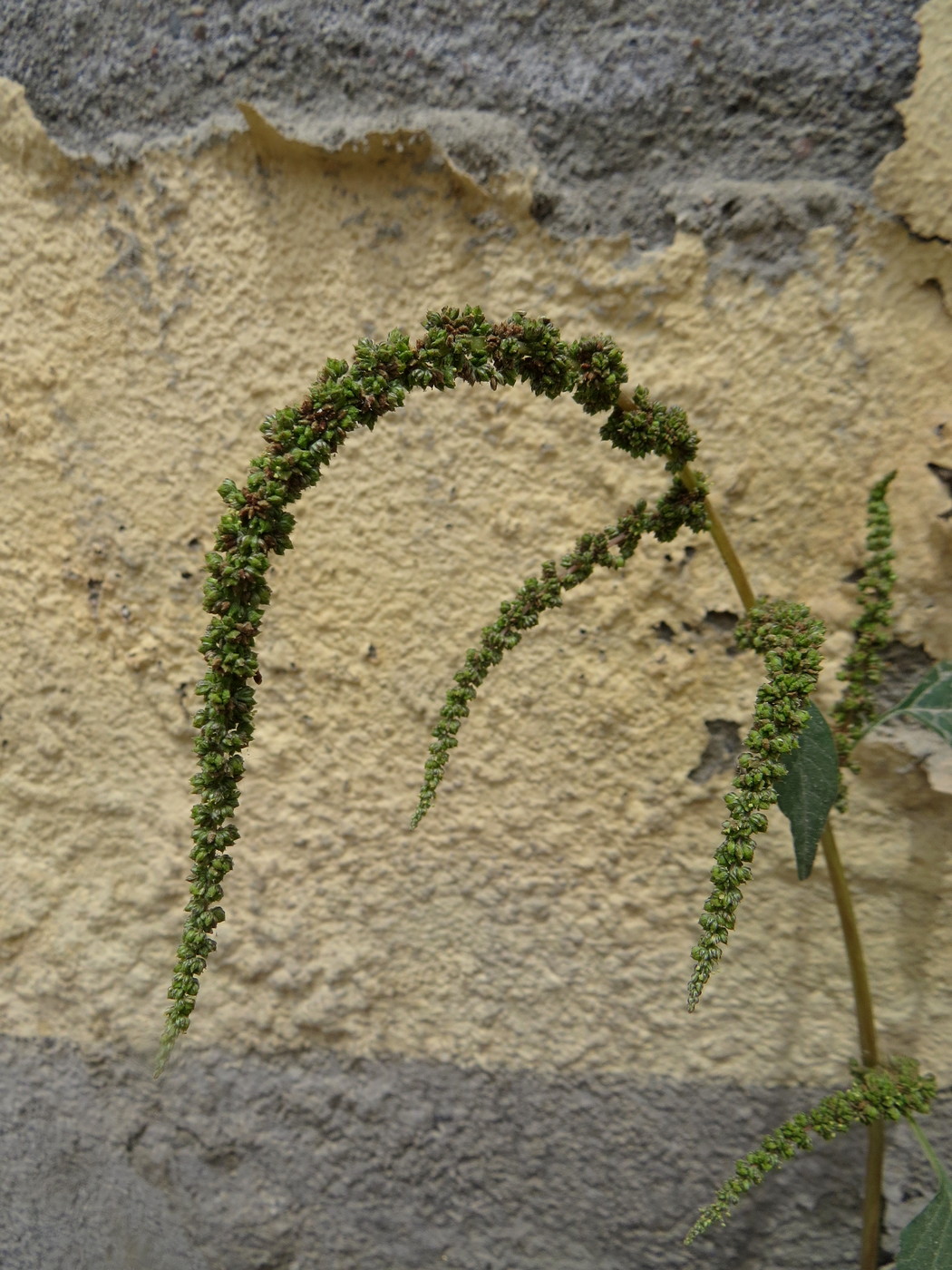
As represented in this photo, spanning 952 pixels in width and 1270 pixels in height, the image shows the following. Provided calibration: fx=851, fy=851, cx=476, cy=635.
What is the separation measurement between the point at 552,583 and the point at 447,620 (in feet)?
0.75

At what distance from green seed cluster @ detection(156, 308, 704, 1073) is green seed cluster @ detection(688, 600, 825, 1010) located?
6.6 inches

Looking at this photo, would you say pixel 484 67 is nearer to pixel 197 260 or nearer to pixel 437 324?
pixel 197 260

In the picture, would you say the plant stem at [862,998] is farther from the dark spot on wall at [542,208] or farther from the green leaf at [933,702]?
the dark spot on wall at [542,208]

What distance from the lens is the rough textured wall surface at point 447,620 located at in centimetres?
60

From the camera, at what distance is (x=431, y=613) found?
26.8 inches

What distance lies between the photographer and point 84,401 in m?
0.71

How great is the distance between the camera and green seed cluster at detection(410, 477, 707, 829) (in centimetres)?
44

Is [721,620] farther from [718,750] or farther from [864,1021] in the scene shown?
[864,1021]

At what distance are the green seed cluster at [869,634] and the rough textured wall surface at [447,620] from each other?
0.08 m

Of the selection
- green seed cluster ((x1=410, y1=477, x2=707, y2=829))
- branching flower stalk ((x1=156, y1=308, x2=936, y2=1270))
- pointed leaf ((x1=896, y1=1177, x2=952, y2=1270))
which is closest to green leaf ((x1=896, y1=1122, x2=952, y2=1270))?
pointed leaf ((x1=896, y1=1177, x2=952, y2=1270))

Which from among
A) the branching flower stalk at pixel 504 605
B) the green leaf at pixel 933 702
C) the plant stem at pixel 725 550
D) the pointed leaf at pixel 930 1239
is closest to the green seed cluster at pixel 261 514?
the branching flower stalk at pixel 504 605

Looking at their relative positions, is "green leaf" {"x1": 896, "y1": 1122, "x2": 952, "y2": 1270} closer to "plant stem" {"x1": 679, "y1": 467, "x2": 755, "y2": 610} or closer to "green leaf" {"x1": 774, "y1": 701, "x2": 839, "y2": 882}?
"green leaf" {"x1": 774, "y1": 701, "x2": 839, "y2": 882}

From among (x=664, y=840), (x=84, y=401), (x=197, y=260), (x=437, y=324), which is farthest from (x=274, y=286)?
(x=664, y=840)

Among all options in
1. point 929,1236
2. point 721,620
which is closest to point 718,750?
point 721,620
